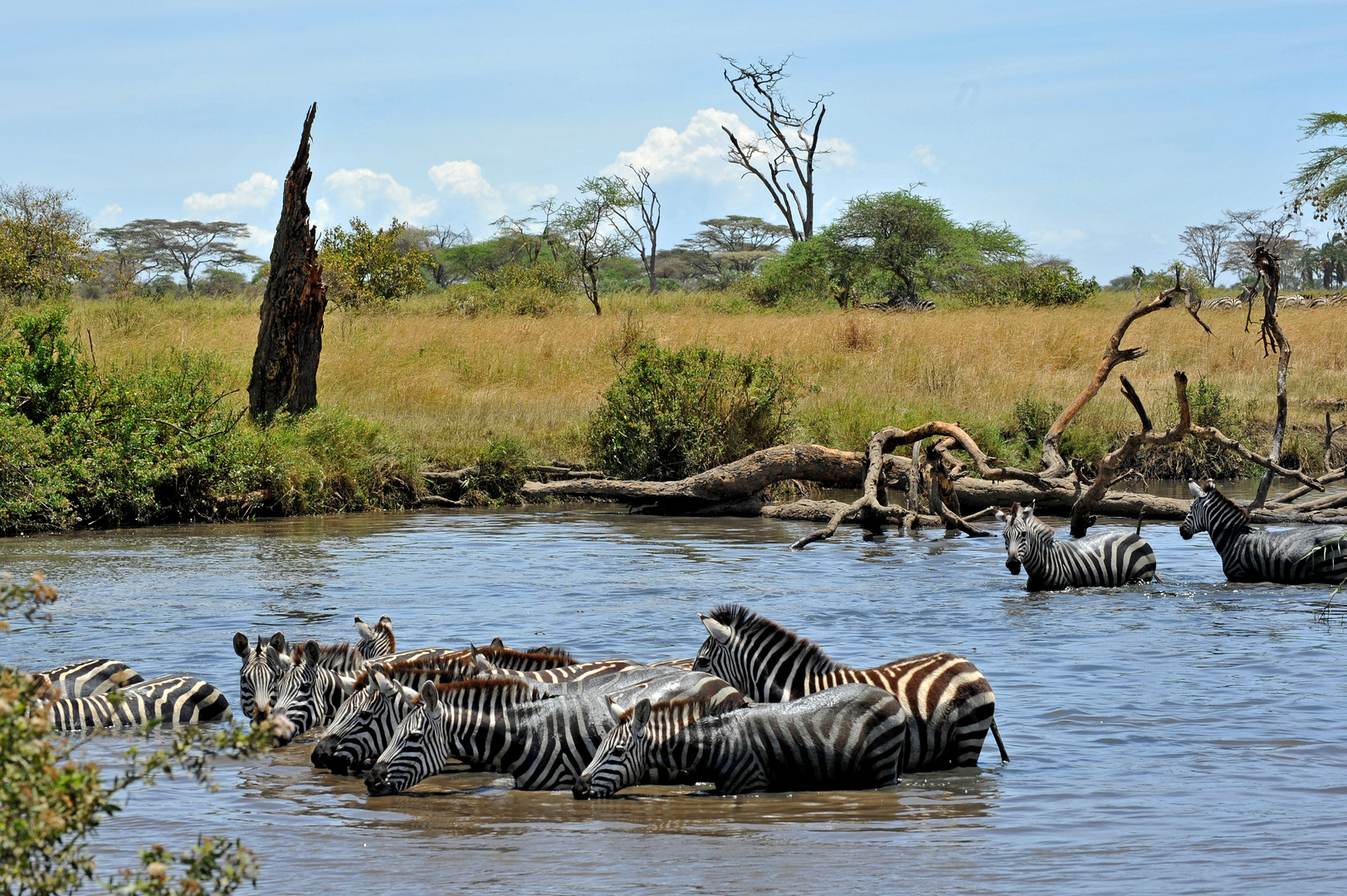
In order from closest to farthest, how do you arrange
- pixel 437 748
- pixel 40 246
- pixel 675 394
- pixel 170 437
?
pixel 437 748 → pixel 170 437 → pixel 675 394 → pixel 40 246

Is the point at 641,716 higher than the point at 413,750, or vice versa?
the point at 641,716

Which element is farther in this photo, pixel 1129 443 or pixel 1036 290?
pixel 1036 290

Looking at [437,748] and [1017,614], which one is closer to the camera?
[437,748]

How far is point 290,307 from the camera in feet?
62.2

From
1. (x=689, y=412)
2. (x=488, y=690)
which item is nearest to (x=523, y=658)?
(x=488, y=690)

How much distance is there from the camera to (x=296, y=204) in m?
18.9

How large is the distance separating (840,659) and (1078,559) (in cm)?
375

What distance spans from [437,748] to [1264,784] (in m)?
3.77

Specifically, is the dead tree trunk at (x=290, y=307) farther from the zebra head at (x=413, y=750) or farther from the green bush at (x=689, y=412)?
the zebra head at (x=413, y=750)

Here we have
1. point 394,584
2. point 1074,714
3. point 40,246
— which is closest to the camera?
point 1074,714

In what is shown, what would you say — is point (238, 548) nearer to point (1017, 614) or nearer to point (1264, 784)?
point (1017, 614)

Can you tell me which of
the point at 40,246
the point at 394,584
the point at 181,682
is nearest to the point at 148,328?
the point at 40,246

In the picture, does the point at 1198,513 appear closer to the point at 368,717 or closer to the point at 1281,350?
the point at 1281,350

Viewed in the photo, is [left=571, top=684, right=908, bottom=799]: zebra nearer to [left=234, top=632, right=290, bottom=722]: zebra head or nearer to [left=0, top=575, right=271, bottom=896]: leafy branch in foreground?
[left=234, top=632, right=290, bottom=722]: zebra head
